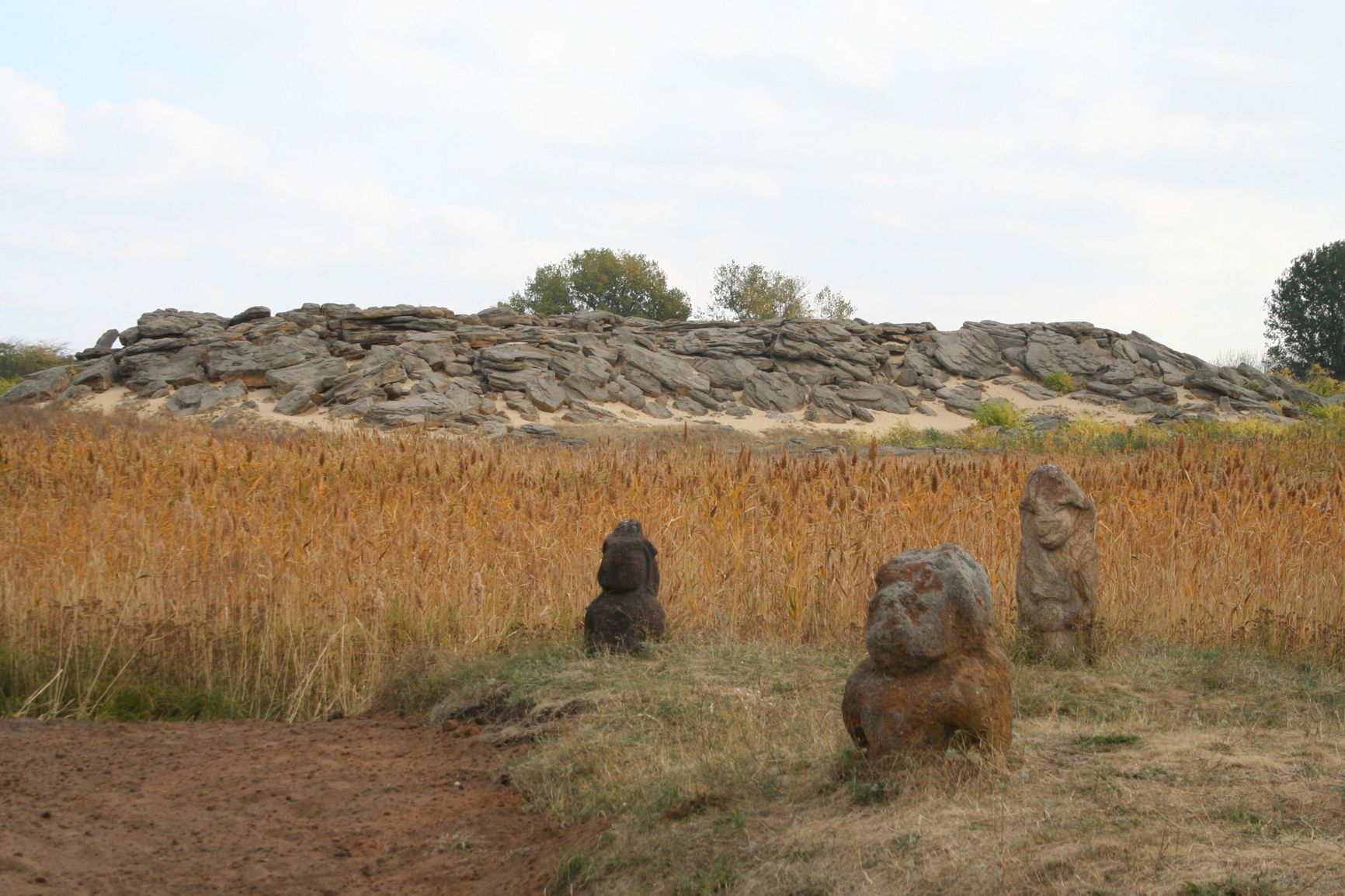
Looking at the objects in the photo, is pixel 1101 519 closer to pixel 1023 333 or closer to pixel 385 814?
pixel 385 814

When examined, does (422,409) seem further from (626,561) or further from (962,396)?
(626,561)

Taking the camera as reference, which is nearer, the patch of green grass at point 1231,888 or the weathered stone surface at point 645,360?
the patch of green grass at point 1231,888

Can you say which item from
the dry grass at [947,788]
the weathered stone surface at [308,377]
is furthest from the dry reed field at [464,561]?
the weathered stone surface at [308,377]

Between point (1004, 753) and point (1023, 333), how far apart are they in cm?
3597

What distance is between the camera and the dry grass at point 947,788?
9.46ft

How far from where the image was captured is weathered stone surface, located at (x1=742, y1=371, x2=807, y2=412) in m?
30.5

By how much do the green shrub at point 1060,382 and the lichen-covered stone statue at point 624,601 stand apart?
3006 centimetres

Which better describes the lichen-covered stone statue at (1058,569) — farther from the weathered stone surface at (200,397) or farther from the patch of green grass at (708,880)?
the weathered stone surface at (200,397)

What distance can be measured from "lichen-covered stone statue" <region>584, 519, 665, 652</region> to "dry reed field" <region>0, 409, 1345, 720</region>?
425 mm

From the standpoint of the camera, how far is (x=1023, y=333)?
3753 cm

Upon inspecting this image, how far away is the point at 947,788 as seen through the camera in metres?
3.48

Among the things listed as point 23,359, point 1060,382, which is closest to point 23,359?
point 23,359

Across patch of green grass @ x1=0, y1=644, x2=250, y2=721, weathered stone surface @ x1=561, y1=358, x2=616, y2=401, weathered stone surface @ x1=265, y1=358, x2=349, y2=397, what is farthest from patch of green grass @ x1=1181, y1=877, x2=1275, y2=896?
weathered stone surface @ x1=561, y1=358, x2=616, y2=401

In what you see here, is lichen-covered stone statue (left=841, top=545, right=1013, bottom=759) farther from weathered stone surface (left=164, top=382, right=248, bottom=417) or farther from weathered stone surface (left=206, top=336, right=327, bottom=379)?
weathered stone surface (left=206, top=336, right=327, bottom=379)
